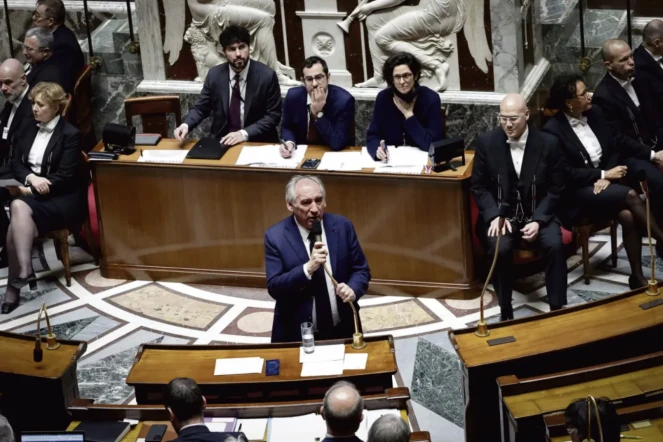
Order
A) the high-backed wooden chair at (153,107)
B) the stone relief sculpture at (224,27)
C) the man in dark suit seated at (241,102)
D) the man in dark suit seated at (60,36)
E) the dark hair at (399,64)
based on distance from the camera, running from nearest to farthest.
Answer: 1. the dark hair at (399,64)
2. the man in dark suit seated at (241,102)
3. the high-backed wooden chair at (153,107)
4. the stone relief sculpture at (224,27)
5. the man in dark suit seated at (60,36)

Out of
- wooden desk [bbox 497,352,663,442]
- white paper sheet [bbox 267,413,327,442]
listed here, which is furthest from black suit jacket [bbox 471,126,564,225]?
white paper sheet [bbox 267,413,327,442]

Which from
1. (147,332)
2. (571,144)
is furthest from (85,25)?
(571,144)

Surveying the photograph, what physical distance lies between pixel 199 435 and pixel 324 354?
3.71ft

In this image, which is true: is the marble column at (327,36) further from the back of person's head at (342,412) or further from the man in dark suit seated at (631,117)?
the back of person's head at (342,412)

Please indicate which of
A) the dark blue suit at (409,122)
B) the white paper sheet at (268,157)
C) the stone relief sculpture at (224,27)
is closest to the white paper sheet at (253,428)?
the white paper sheet at (268,157)

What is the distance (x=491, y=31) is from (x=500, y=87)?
0.41m

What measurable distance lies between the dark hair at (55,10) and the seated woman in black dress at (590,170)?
4080 millimetres

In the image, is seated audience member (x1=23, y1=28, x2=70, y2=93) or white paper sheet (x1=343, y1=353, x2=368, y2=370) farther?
seated audience member (x1=23, y1=28, x2=70, y2=93)

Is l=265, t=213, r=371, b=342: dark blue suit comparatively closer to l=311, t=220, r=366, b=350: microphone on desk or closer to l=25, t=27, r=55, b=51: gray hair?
l=311, t=220, r=366, b=350: microphone on desk

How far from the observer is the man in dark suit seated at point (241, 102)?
8.44 m

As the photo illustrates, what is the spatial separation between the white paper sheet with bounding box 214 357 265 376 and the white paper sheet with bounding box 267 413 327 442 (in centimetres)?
44

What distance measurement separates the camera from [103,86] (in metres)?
10.2

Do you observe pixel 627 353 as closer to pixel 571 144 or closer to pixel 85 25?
pixel 571 144

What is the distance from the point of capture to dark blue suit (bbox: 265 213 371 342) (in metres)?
6.19
